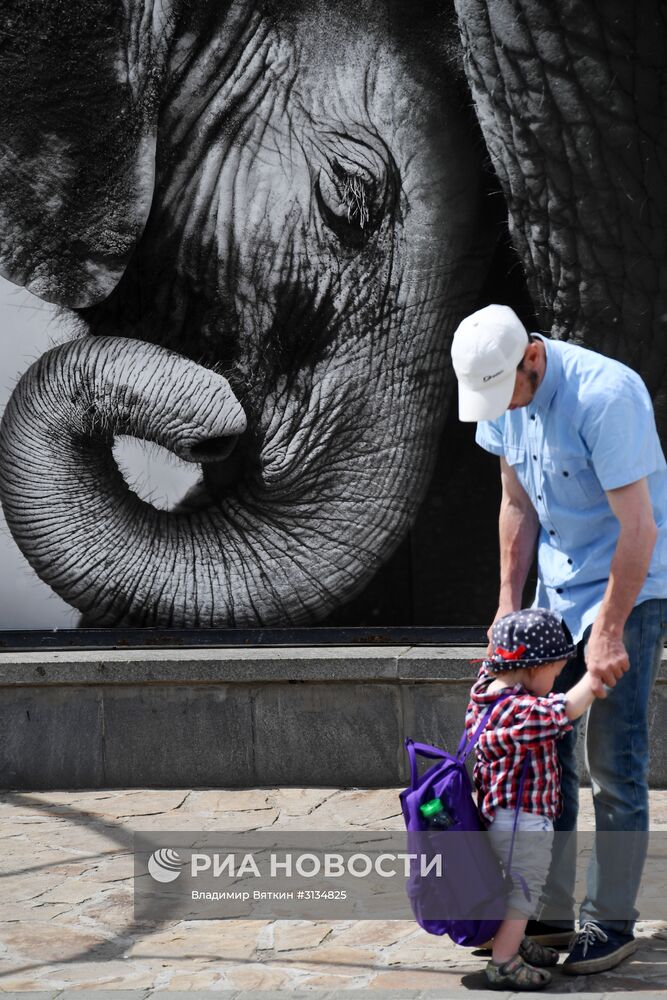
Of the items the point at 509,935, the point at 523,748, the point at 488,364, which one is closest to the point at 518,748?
the point at 523,748

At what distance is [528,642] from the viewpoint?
328 centimetres

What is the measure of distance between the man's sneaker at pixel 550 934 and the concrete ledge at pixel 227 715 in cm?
186

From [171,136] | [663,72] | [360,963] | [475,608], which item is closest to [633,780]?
[360,963]

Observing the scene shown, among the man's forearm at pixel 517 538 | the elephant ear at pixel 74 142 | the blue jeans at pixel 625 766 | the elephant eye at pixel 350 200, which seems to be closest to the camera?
Result: the blue jeans at pixel 625 766

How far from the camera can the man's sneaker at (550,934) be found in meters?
3.63

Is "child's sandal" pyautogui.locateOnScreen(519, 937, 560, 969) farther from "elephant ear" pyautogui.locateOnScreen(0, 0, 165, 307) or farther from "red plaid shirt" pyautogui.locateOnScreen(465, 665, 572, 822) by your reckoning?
"elephant ear" pyautogui.locateOnScreen(0, 0, 165, 307)

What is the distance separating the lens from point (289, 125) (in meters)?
5.91

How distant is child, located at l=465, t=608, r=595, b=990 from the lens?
3.27 meters

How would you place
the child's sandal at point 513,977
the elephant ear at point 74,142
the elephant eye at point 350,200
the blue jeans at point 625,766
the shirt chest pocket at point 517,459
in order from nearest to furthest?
the child's sandal at point 513,977, the blue jeans at point 625,766, the shirt chest pocket at point 517,459, the elephant eye at point 350,200, the elephant ear at point 74,142

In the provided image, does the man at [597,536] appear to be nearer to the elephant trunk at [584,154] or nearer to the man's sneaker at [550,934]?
the man's sneaker at [550,934]

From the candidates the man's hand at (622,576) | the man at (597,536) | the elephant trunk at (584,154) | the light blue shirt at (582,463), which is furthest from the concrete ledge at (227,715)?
the man's hand at (622,576)

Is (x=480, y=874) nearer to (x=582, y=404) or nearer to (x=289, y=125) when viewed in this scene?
(x=582, y=404)

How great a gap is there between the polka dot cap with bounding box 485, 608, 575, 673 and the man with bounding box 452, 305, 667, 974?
0.30 feet

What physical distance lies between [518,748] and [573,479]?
0.73m
